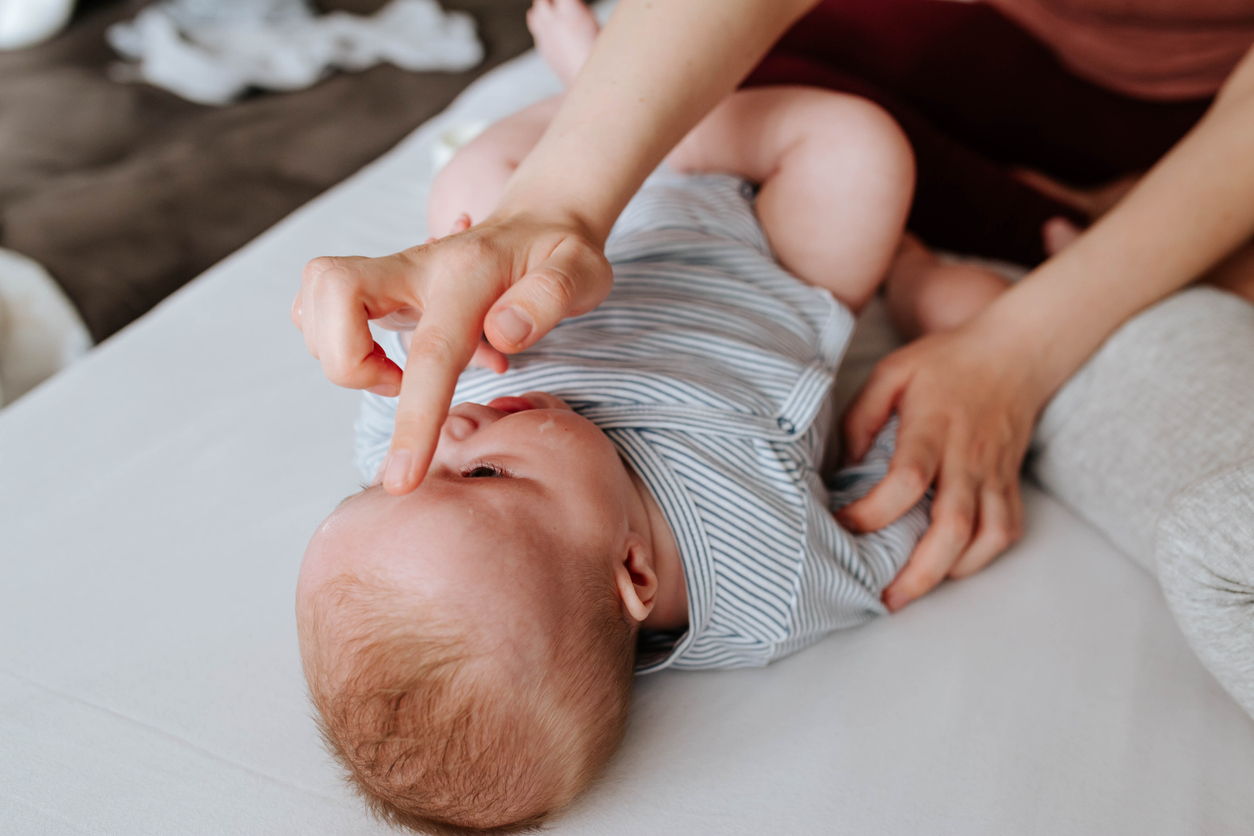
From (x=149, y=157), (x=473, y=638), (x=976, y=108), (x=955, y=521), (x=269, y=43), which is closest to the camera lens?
(x=473, y=638)

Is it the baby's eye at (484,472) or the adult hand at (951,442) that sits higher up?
the baby's eye at (484,472)

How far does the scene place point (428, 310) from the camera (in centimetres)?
52

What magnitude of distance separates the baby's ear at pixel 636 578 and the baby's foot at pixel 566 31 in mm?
654

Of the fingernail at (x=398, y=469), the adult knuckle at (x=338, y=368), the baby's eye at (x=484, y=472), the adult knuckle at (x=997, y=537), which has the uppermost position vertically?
the adult knuckle at (x=338, y=368)

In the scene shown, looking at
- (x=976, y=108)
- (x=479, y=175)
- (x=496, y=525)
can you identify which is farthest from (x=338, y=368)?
(x=976, y=108)

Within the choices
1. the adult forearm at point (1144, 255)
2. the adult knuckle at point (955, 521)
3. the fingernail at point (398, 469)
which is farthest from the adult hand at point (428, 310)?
the adult forearm at point (1144, 255)

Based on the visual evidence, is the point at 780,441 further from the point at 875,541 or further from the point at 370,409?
the point at 370,409

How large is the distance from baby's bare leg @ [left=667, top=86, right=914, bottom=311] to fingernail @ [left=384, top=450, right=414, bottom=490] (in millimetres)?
593

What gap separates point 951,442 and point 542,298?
0.50m

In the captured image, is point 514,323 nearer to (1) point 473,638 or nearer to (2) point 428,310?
(2) point 428,310

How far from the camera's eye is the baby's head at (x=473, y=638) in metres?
0.57

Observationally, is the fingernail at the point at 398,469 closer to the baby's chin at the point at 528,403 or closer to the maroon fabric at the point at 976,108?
the baby's chin at the point at 528,403

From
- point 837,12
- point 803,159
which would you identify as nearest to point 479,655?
point 803,159

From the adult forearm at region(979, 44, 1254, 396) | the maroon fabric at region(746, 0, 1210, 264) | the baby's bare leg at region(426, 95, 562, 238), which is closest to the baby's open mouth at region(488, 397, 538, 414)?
the baby's bare leg at region(426, 95, 562, 238)
